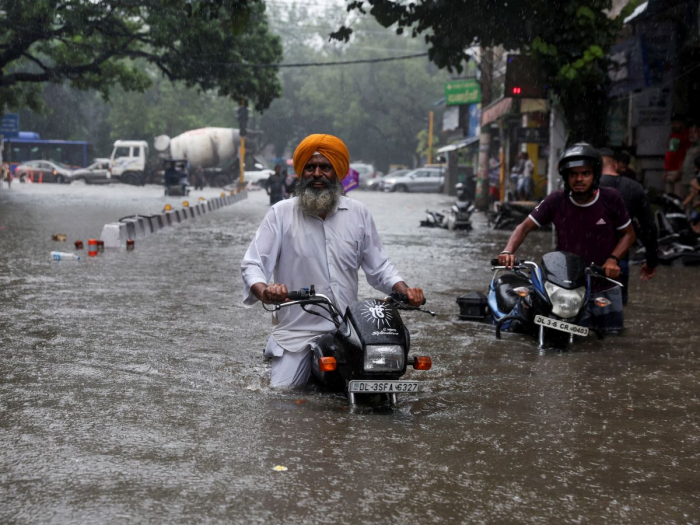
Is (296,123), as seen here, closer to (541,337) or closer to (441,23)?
(441,23)

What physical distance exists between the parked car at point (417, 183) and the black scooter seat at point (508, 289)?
159 feet

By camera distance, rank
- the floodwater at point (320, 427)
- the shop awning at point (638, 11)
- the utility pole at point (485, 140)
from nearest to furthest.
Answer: the floodwater at point (320, 427) < the shop awning at point (638, 11) < the utility pole at point (485, 140)

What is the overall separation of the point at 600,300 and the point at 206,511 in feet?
15.7

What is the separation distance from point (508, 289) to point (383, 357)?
3.41 metres

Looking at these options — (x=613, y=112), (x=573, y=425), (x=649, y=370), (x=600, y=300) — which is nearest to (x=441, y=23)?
(x=613, y=112)

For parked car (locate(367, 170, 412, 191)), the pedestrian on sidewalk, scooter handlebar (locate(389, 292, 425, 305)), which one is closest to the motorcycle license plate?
scooter handlebar (locate(389, 292, 425, 305))

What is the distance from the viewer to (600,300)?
7.86 m

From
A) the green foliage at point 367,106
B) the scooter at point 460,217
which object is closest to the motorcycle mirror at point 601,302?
the scooter at point 460,217

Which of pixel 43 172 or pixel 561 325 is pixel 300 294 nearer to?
pixel 561 325

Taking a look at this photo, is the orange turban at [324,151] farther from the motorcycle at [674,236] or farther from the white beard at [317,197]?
the motorcycle at [674,236]

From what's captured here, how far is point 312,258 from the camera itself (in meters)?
5.75

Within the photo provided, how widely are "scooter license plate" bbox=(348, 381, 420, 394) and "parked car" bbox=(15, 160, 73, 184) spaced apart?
5546 cm

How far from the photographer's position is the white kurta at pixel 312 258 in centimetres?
572

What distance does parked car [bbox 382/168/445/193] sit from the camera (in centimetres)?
5722
